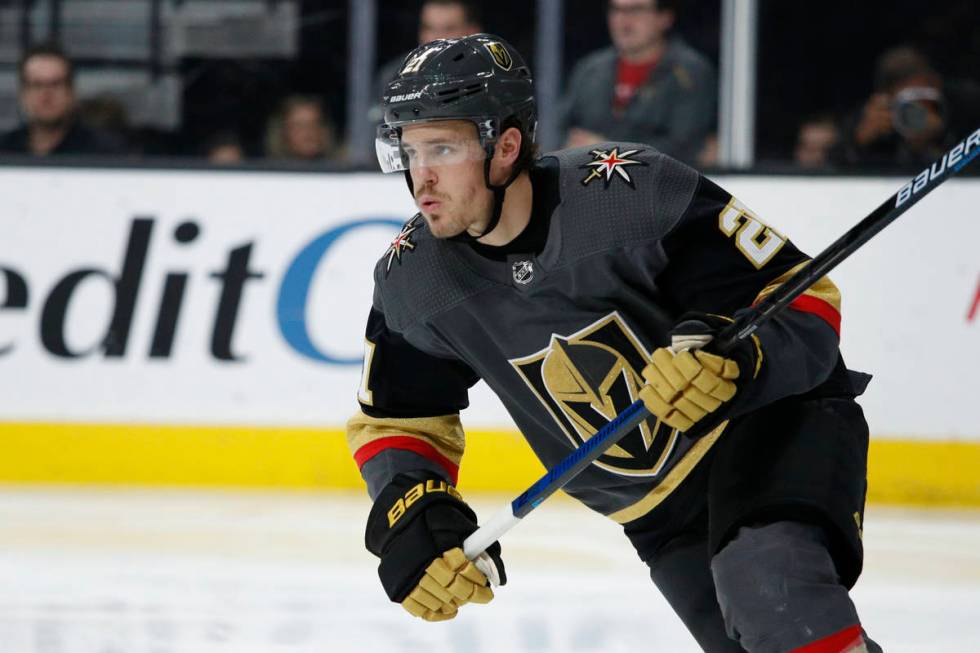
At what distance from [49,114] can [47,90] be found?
8cm

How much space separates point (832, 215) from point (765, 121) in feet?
1.56

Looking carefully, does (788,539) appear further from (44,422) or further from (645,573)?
(44,422)

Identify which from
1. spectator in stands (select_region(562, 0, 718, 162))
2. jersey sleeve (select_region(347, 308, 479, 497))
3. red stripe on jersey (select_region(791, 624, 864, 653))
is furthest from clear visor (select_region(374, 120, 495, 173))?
spectator in stands (select_region(562, 0, 718, 162))

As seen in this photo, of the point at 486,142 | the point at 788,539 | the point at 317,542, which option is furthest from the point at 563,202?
the point at 317,542

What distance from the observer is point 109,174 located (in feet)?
17.1

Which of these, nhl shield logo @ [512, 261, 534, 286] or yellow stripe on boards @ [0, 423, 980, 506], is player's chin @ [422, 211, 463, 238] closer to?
nhl shield logo @ [512, 261, 534, 286]

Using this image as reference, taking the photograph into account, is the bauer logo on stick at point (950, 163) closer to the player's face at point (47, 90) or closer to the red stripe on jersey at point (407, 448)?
the red stripe on jersey at point (407, 448)

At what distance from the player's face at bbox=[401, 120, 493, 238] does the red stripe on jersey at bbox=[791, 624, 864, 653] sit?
75 centimetres

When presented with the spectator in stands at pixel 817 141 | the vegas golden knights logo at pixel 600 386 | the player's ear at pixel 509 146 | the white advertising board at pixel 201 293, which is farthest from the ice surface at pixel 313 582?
the player's ear at pixel 509 146

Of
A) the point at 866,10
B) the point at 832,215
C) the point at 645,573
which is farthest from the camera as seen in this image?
the point at 866,10

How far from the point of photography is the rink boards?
16.7ft

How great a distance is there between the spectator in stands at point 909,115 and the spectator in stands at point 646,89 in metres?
0.52

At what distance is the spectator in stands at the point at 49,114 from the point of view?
211 inches

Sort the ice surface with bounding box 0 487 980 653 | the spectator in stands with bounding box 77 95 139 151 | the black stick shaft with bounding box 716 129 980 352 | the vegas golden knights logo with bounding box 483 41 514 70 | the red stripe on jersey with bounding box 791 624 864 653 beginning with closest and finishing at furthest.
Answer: the red stripe on jersey with bounding box 791 624 864 653 → the black stick shaft with bounding box 716 129 980 352 → the vegas golden knights logo with bounding box 483 41 514 70 → the ice surface with bounding box 0 487 980 653 → the spectator in stands with bounding box 77 95 139 151
